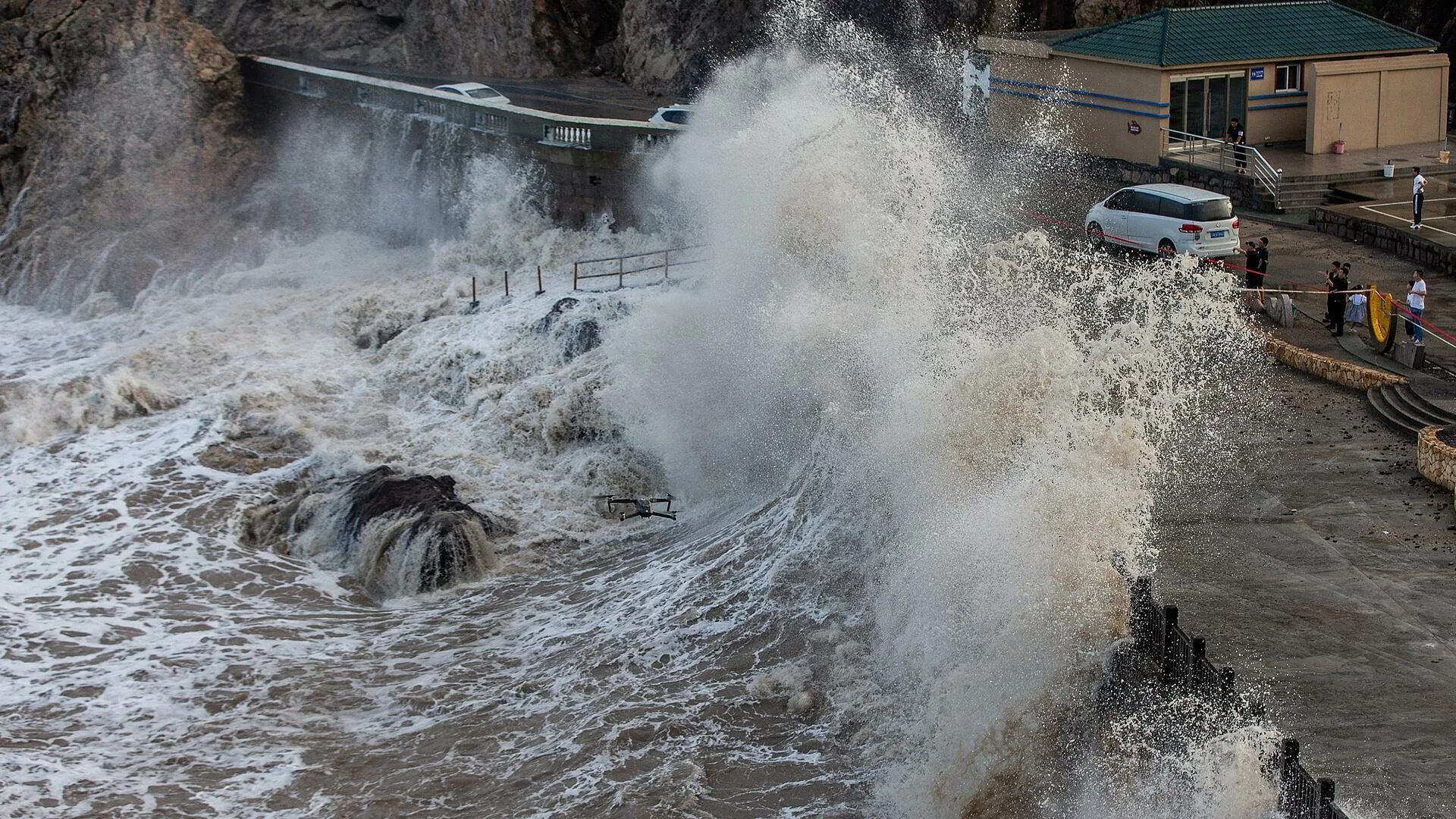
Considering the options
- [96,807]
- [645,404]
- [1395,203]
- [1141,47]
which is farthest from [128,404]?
[1395,203]

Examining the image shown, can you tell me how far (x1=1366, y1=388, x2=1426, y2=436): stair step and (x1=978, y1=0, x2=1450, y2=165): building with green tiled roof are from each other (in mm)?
9898

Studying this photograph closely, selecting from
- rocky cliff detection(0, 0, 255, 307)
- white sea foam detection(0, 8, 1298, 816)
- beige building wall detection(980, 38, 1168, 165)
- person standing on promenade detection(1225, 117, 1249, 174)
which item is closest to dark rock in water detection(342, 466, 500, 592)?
white sea foam detection(0, 8, 1298, 816)

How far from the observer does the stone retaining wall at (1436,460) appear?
13.8m

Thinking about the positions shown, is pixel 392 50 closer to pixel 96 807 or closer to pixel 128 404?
pixel 128 404

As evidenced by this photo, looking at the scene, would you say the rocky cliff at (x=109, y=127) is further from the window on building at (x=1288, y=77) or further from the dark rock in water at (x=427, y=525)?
the window on building at (x=1288, y=77)

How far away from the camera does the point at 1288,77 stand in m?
25.7

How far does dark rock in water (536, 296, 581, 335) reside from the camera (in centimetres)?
2283

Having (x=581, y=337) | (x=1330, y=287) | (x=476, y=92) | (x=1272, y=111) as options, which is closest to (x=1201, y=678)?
(x=1330, y=287)

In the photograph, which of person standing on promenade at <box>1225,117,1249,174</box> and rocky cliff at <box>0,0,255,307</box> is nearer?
person standing on promenade at <box>1225,117,1249,174</box>

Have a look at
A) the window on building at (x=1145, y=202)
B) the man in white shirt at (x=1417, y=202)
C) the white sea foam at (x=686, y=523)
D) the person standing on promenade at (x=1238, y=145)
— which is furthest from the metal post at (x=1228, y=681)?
the person standing on promenade at (x=1238, y=145)

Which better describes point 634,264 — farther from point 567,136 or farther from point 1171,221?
point 1171,221

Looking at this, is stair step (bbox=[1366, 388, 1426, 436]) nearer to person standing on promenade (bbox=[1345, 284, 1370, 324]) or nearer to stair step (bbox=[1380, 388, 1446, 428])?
stair step (bbox=[1380, 388, 1446, 428])

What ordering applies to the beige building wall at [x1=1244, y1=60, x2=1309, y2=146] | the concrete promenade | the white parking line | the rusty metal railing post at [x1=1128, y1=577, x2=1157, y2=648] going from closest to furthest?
Answer: the concrete promenade → the rusty metal railing post at [x1=1128, y1=577, x2=1157, y2=648] → the white parking line → the beige building wall at [x1=1244, y1=60, x2=1309, y2=146]

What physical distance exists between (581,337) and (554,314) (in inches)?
42.3
